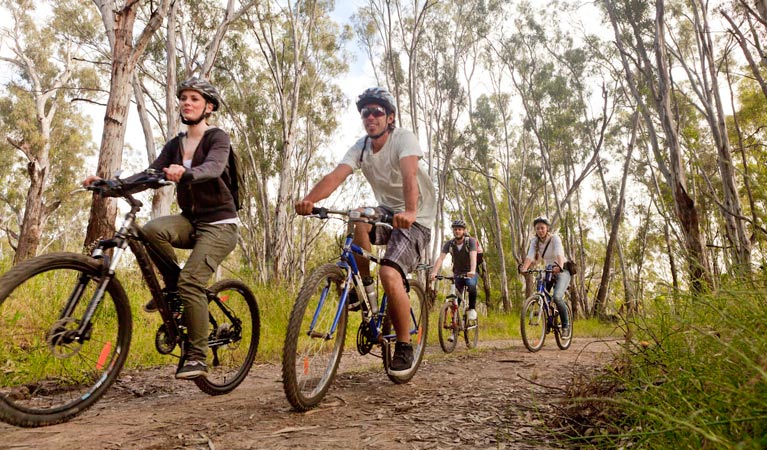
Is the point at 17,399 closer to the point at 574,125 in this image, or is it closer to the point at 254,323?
the point at 254,323

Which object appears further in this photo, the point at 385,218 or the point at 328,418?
the point at 385,218

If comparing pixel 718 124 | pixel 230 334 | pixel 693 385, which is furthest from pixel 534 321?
→ pixel 718 124

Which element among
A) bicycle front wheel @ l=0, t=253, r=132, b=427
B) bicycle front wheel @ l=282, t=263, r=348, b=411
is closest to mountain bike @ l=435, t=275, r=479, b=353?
bicycle front wheel @ l=282, t=263, r=348, b=411

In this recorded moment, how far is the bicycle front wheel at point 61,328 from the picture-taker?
2.29 meters

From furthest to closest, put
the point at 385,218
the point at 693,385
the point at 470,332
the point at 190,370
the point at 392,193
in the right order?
1. the point at 470,332
2. the point at 392,193
3. the point at 385,218
4. the point at 190,370
5. the point at 693,385

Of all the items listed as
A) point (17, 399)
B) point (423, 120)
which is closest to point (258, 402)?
point (17, 399)

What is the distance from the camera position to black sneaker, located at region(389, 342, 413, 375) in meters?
3.47

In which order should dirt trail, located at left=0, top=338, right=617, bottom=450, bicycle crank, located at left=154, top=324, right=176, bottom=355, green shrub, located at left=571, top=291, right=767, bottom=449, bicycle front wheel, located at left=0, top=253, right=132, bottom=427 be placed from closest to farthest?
green shrub, located at left=571, top=291, right=767, bottom=449
dirt trail, located at left=0, top=338, right=617, bottom=450
bicycle front wheel, located at left=0, top=253, right=132, bottom=427
bicycle crank, located at left=154, top=324, right=176, bottom=355

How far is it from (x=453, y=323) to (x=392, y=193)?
4432 mm

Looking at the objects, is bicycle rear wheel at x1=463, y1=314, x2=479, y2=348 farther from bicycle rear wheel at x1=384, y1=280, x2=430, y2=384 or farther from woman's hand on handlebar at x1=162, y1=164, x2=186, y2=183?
woman's hand on handlebar at x1=162, y1=164, x2=186, y2=183

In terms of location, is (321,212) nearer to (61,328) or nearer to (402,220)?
(402,220)

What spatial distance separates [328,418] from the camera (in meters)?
2.63

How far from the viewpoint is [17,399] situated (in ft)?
9.52

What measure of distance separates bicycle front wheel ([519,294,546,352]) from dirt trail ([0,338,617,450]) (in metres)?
3.08
